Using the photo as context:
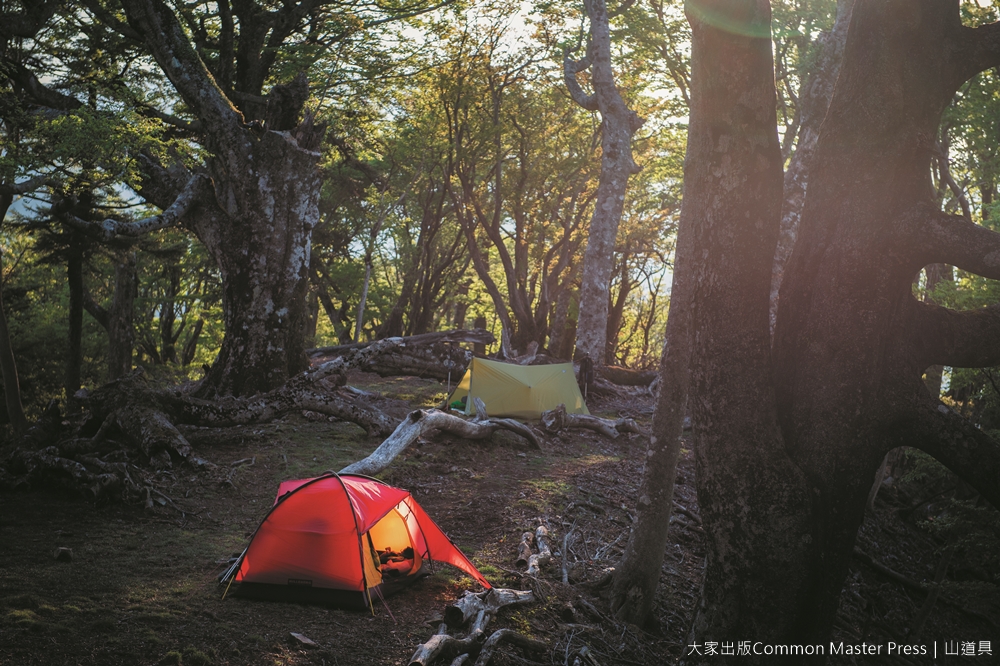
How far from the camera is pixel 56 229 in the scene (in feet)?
56.7

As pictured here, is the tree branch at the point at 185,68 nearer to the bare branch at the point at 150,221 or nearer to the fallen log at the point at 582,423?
the bare branch at the point at 150,221

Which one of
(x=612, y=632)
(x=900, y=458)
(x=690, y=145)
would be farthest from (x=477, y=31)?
(x=612, y=632)

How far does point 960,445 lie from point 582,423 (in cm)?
1038

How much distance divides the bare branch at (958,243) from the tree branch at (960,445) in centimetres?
83

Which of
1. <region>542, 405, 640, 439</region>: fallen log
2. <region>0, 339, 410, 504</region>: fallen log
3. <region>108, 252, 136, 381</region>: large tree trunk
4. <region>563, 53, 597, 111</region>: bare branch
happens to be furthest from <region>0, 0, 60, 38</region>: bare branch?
<region>563, 53, 597, 111</region>: bare branch

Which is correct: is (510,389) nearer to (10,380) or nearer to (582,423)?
(582,423)

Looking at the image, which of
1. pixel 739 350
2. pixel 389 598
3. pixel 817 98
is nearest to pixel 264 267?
pixel 389 598

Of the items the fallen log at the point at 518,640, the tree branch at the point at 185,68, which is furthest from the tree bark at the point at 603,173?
the fallen log at the point at 518,640

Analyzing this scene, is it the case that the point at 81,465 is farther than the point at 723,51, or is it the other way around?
the point at 81,465

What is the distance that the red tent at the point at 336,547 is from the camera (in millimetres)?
6254

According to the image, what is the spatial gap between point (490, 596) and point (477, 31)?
58.8 feet

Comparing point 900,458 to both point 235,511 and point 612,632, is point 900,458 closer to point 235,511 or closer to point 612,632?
point 612,632

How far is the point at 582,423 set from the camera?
14.4m

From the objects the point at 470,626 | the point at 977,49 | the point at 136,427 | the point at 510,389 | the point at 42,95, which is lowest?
the point at 470,626
